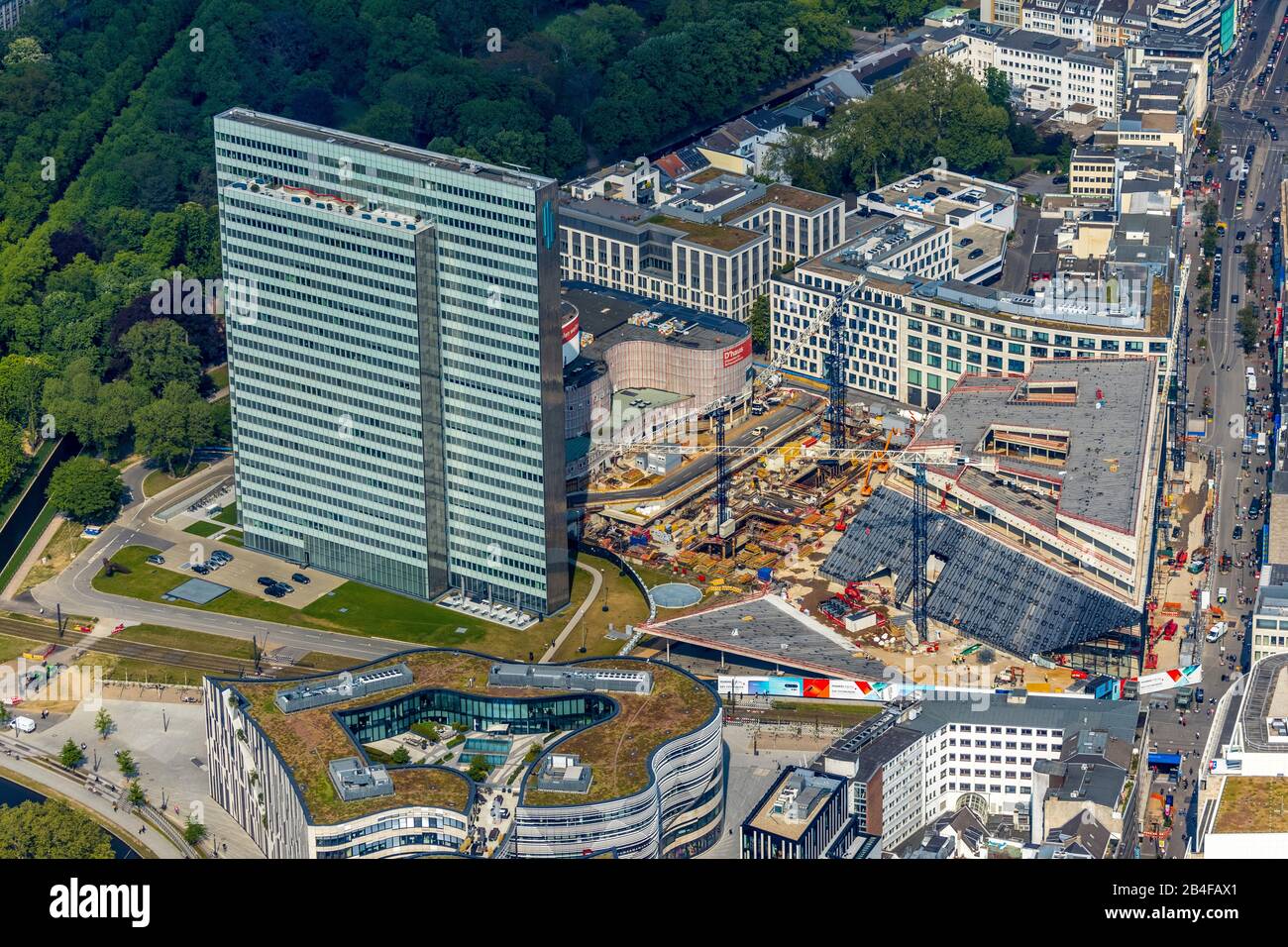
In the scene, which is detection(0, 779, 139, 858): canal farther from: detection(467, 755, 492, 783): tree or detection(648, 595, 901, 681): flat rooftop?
detection(648, 595, 901, 681): flat rooftop

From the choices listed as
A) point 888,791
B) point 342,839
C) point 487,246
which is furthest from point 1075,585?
point 342,839

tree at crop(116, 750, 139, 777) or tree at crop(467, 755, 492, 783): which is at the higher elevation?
tree at crop(467, 755, 492, 783)

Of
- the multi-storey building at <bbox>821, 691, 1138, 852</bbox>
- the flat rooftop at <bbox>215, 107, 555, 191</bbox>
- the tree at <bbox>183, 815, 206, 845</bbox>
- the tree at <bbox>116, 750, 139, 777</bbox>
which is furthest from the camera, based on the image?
the flat rooftop at <bbox>215, 107, 555, 191</bbox>

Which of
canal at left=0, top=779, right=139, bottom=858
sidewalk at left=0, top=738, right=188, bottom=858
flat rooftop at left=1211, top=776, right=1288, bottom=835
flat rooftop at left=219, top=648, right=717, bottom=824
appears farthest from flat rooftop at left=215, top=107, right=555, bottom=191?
flat rooftop at left=1211, top=776, right=1288, bottom=835

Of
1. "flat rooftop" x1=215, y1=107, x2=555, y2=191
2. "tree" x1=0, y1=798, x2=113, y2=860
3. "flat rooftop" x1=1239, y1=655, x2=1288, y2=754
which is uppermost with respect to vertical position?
"flat rooftop" x1=215, y1=107, x2=555, y2=191

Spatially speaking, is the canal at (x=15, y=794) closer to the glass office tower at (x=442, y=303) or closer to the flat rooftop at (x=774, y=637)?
the glass office tower at (x=442, y=303)

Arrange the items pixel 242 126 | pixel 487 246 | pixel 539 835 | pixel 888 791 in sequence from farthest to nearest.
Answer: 1. pixel 242 126
2. pixel 487 246
3. pixel 888 791
4. pixel 539 835

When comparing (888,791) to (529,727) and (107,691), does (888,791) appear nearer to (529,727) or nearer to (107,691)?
(529,727)
